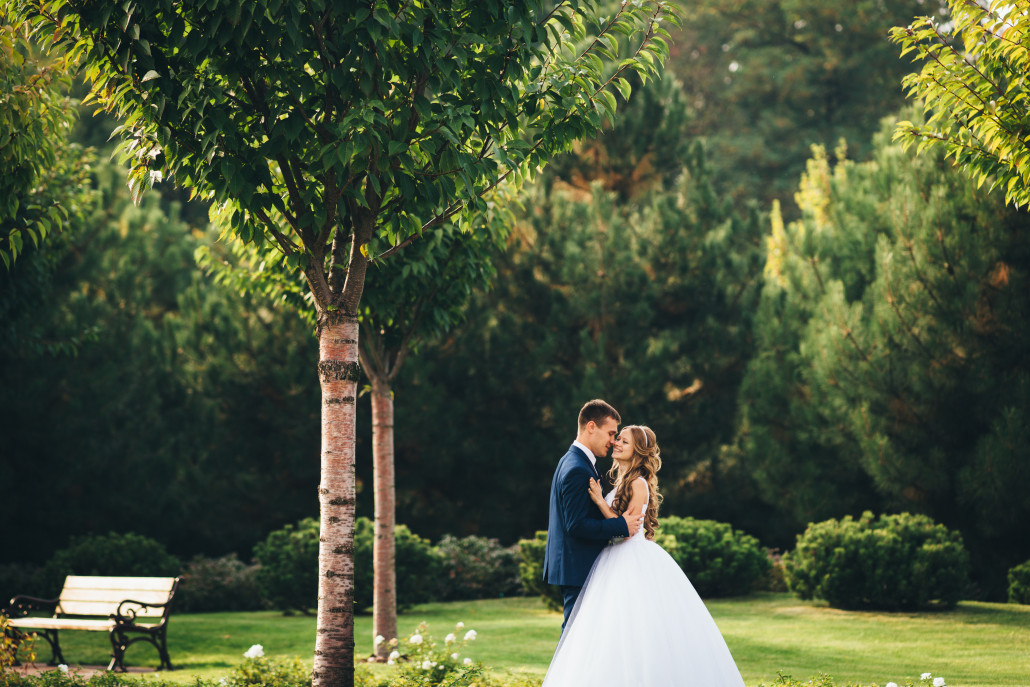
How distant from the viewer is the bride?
5250 mm

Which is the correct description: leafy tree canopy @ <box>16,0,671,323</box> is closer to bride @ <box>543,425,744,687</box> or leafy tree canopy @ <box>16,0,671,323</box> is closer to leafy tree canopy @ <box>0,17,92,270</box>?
leafy tree canopy @ <box>0,17,92,270</box>

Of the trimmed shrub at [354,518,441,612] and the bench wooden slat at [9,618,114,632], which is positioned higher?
the trimmed shrub at [354,518,441,612]

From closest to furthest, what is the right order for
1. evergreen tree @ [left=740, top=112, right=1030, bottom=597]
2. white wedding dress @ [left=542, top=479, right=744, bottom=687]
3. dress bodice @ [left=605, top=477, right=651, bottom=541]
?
1. white wedding dress @ [left=542, top=479, right=744, bottom=687]
2. dress bodice @ [left=605, top=477, right=651, bottom=541]
3. evergreen tree @ [left=740, top=112, right=1030, bottom=597]

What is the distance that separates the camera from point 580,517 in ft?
18.1

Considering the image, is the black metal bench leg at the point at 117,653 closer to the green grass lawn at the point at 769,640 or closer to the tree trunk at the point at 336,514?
the green grass lawn at the point at 769,640

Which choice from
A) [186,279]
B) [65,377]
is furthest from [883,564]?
[186,279]

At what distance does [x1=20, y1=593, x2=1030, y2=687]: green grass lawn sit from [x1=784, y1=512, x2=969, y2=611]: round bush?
10.5 inches

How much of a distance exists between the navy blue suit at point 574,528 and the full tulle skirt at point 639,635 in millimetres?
125

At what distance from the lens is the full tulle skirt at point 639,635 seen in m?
5.24

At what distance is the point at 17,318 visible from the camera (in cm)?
1194

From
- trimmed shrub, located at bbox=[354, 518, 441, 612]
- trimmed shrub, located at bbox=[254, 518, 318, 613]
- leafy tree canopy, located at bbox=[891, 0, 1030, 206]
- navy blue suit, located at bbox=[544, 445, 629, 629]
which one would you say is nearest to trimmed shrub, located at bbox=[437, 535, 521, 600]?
trimmed shrub, located at bbox=[354, 518, 441, 612]

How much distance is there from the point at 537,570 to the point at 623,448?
25.1 feet

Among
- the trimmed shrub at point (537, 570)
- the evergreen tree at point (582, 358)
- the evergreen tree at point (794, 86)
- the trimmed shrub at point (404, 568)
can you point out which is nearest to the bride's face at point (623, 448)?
the trimmed shrub at point (537, 570)

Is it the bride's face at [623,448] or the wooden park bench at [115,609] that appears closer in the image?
the bride's face at [623,448]
